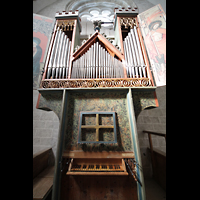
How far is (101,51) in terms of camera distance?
10.4 ft

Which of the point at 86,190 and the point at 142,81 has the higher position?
the point at 142,81

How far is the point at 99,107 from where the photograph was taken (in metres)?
2.50

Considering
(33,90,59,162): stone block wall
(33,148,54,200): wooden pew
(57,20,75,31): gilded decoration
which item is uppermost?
(57,20,75,31): gilded decoration

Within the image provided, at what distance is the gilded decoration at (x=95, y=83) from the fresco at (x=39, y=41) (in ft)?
1.61

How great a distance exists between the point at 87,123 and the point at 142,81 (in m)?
1.71

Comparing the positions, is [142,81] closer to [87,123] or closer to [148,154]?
[87,123]

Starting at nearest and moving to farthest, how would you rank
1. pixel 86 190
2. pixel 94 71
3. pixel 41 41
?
pixel 86 190 → pixel 94 71 → pixel 41 41

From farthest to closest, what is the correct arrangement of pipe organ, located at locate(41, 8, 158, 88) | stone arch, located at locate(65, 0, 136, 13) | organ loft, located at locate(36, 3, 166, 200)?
stone arch, located at locate(65, 0, 136, 13) < pipe organ, located at locate(41, 8, 158, 88) < organ loft, located at locate(36, 3, 166, 200)

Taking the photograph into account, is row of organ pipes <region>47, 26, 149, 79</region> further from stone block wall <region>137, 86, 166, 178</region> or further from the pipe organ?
stone block wall <region>137, 86, 166, 178</region>

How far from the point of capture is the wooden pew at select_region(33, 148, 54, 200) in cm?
246

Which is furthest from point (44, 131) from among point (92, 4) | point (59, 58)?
point (92, 4)

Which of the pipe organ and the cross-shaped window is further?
the pipe organ

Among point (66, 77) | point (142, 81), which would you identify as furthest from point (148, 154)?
point (66, 77)

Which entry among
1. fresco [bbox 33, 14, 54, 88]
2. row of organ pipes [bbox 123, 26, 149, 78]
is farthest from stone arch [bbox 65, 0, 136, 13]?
row of organ pipes [bbox 123, 26, 149, 78]
